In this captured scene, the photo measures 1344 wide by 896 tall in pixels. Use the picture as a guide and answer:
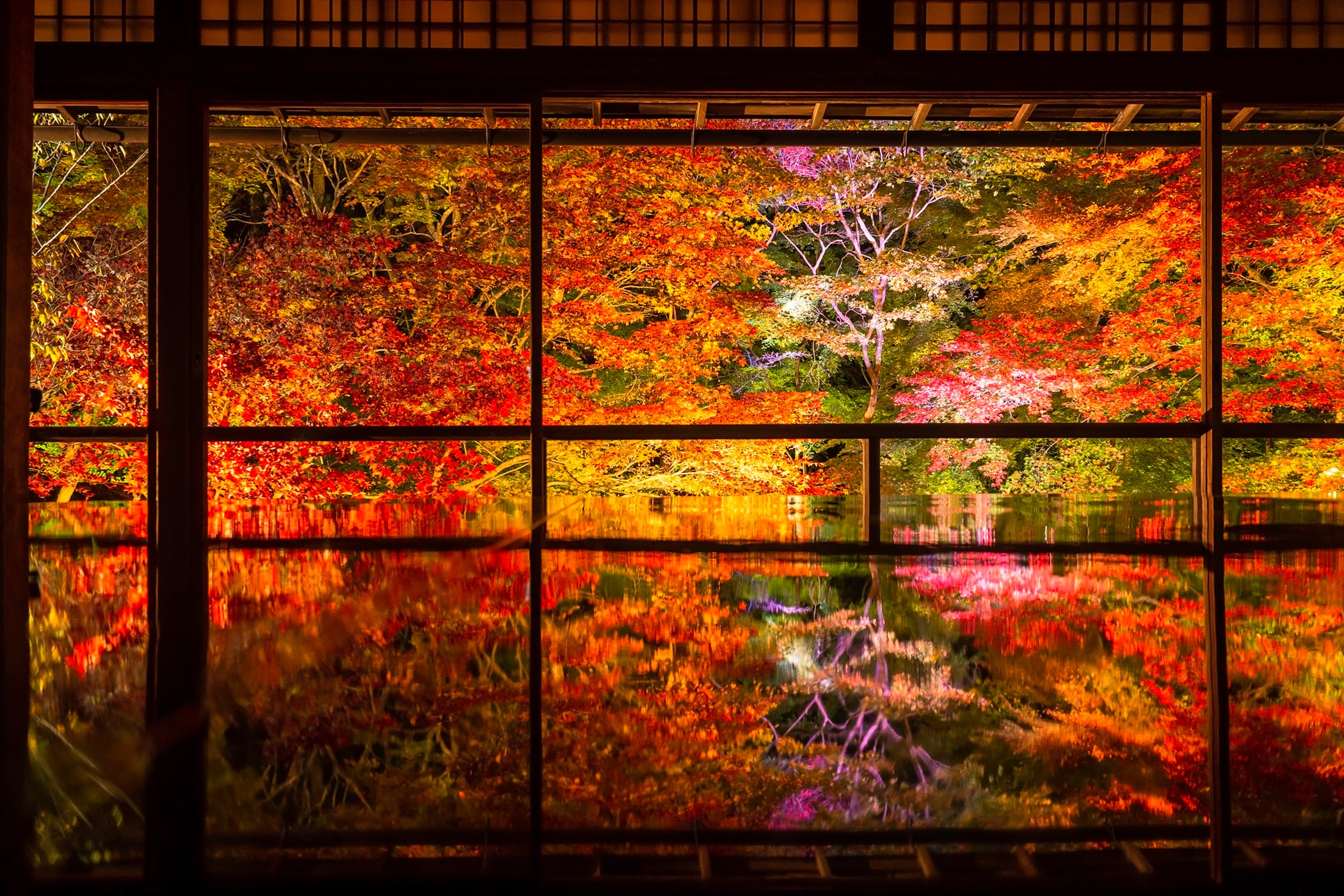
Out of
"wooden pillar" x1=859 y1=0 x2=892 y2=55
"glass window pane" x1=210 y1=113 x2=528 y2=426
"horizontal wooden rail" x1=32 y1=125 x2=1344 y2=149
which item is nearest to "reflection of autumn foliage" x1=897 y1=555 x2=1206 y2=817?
"wooden pillar" x1=859 y1=0 x2=892 y2=55

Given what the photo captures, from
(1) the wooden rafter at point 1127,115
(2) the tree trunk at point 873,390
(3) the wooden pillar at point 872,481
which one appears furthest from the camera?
(2) the tree trunk at point 873,390

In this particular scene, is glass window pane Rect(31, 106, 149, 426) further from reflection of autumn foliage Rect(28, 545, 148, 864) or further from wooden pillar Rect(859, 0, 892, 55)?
reflection of autumn foliage Rect(28, 545, 148, 864)

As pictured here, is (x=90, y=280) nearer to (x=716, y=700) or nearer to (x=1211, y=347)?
(x=1211, y=347)

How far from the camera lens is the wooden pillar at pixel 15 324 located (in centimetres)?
115

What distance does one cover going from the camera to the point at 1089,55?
11.9ft

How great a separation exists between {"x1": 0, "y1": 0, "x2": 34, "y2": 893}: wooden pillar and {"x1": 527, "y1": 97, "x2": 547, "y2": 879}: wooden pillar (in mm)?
535

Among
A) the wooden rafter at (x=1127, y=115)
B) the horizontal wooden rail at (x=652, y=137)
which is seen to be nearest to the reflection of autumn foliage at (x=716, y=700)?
the wooden rafter at (x=1127, y=115)

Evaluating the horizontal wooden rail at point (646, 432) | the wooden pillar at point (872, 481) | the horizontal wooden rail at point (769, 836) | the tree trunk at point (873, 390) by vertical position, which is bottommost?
the horizontal wooden rail at point (769, 836)

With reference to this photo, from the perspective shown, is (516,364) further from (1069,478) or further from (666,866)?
(666,866)

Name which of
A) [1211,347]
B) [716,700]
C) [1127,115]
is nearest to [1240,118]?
Result: [1127,115]

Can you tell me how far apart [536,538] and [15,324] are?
1312mm

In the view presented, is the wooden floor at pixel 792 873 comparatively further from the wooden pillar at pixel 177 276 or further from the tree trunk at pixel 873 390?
the tree trunk at pixel 873 390

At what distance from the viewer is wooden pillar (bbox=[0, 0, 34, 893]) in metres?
1.15

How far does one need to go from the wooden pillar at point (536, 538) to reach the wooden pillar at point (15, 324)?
54cm
